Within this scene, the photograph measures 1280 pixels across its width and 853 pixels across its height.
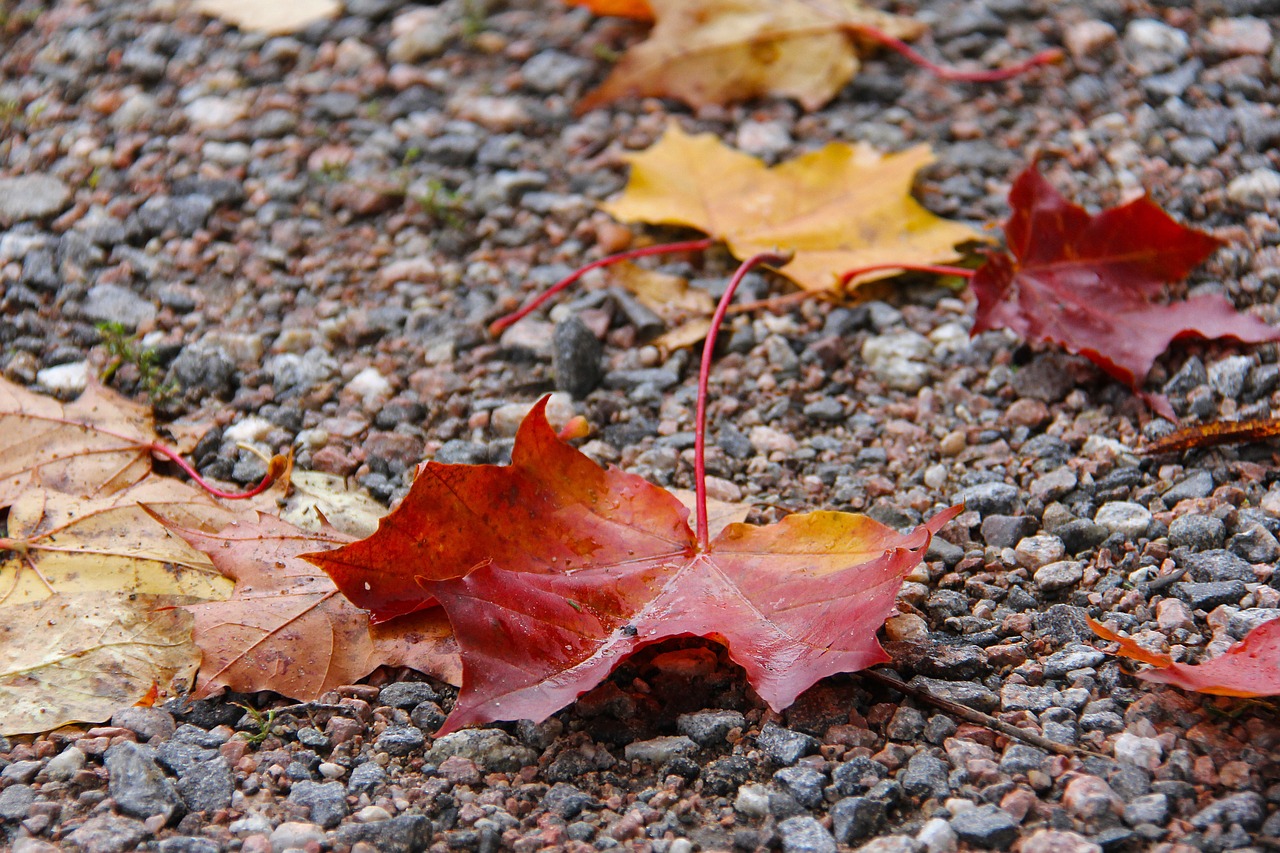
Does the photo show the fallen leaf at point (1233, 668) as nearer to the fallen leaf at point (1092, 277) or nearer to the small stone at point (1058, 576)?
the small stone at point (1058, 576)

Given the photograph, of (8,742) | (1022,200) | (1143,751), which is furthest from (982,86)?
(8,742)

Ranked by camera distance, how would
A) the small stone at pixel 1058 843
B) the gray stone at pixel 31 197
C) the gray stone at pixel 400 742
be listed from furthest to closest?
the gray stone at pixel 31 197, the gray stone at pixel 400 742, the small stone at pixel 1058 843

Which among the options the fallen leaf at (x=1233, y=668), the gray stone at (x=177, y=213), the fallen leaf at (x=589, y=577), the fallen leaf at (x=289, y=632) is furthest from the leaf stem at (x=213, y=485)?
the fallen leaf at (x=1233, y=668)

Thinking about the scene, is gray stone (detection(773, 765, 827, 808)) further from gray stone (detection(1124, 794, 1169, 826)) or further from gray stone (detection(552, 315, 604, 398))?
gray stone (detection(552, 315, 604, 398))

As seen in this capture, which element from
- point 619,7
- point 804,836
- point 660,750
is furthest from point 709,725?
point 619,7

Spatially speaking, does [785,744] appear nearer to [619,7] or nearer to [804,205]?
[804,205]

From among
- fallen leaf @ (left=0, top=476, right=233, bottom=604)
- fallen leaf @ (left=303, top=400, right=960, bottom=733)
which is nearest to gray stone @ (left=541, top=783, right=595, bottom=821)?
fallen leaf @ (left=303, top=400, right=960, bottom=733)
